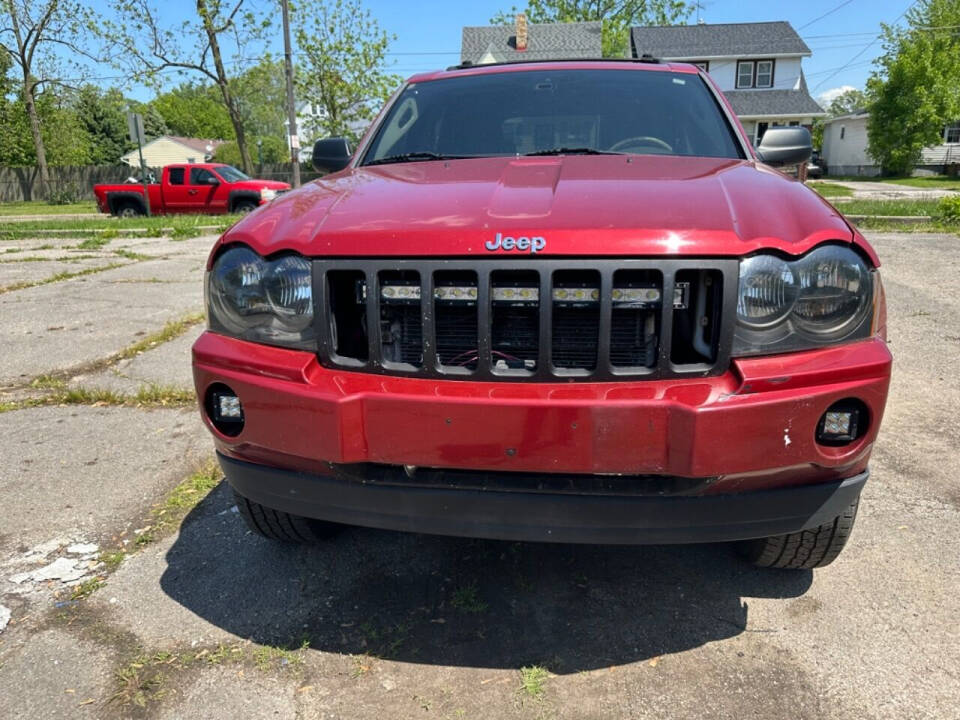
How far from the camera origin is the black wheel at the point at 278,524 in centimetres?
241

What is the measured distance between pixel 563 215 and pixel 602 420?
0.55 meters

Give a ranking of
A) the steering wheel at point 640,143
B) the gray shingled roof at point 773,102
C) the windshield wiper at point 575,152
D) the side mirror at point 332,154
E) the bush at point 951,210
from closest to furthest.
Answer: the windshield wiper at point 575,152, the steering wheel at point 640,143, the side mirror at point 332,154, the bush at point 951,210, the gray shingled roof at point 773,102

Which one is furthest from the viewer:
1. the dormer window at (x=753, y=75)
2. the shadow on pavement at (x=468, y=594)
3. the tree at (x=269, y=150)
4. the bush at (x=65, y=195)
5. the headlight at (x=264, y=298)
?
the tree at (x=269, y=150)

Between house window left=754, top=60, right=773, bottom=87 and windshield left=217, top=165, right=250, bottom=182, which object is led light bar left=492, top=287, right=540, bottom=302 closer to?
windshield left=217, top=165, right=250, bottom=182

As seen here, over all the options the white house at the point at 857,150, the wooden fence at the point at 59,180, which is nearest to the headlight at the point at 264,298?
the wooden fence at the point at 59,180

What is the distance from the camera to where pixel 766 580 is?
2.40m

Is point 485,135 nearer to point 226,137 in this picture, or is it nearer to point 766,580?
point 766,580

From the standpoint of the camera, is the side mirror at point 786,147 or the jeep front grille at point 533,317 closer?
the jeep front grille at point 533,317

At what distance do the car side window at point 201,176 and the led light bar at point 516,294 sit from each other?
68.3 feet

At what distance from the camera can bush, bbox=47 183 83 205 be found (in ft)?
120

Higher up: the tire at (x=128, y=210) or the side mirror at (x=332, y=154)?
the side mirror at (x=332, y=154)

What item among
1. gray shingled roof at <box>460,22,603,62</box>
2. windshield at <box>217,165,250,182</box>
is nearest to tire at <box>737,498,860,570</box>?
windshield at <box>217,165,250,182</box>

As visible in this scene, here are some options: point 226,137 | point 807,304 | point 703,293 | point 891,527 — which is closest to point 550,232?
point 703,293

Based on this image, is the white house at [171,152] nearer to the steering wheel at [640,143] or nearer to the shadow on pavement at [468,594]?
the steering wheel at [640,143]
